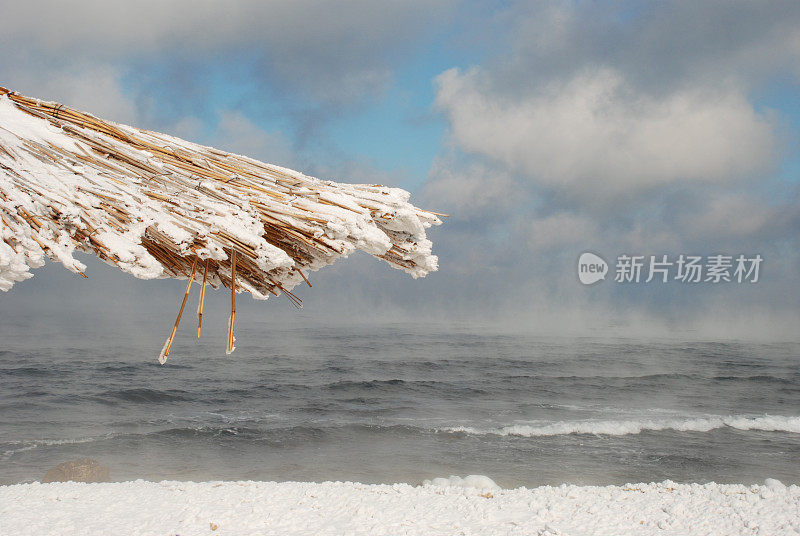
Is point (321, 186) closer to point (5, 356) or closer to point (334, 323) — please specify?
point (5, 356)

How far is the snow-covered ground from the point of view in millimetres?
5223

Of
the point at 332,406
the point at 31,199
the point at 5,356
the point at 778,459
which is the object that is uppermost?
the point at 31,199

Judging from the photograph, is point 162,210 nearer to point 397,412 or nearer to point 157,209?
point 157,209

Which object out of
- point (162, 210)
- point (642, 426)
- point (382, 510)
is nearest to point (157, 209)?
point (162, 210)

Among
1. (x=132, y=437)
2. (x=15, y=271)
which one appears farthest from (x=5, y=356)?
(x=15, y=271)

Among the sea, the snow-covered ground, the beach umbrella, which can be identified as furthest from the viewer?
the sea

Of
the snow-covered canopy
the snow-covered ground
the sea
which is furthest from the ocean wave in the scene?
the snow-covered canopy

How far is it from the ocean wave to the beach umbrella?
10.9 m

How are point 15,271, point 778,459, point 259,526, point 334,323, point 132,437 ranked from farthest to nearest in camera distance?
point 334,323 < point 132,437 < point 778,459 < point 259,526 < point 15,271

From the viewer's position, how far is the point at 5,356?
21688 millimetres

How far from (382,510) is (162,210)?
5.41m

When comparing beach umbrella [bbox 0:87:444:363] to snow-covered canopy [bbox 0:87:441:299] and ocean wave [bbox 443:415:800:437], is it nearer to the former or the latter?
snow-covered canopy [bbox 0:87:441:299]

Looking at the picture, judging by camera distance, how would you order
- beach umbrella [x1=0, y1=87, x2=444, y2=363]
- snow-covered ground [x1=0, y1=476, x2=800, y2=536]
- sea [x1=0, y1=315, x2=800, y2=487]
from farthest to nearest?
sea [x1=0, y1=315, x2=800, y2=487], snow-covered ground [x1=0, y1=476, x2=800, y2=536], beach umbrella [x1=0, y1=87, x2=444, y2=363]

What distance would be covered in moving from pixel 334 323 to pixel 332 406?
90.8 feet
